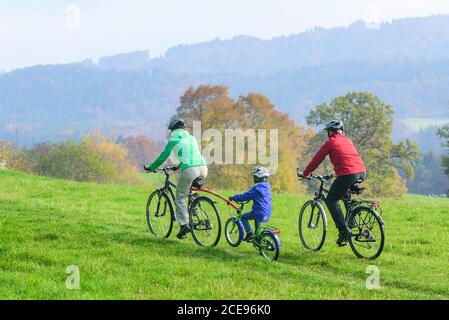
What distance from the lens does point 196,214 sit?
14.5 metres

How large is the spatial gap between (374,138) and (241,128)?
1499 centimetres

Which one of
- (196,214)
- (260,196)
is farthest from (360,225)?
(196,214)

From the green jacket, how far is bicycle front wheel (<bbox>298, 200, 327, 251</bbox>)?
2.71 meters

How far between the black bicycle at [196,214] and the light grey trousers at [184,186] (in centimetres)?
12

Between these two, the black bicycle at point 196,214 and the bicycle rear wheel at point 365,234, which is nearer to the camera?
the bicycle rear wheel at point 365,234

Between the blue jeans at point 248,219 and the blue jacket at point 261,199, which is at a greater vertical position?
the blue jacket at point 261,199

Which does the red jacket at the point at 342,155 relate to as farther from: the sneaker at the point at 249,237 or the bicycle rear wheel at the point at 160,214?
the bicycle rear wheel at the point at 160,214

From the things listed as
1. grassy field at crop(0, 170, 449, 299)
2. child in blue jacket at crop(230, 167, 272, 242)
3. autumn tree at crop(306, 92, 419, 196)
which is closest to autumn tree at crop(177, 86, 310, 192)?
autumn tree at crop(306, 92, 419, 196)

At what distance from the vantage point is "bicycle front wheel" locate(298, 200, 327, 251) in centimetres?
1447

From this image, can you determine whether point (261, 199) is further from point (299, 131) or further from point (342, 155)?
point (299, 131)

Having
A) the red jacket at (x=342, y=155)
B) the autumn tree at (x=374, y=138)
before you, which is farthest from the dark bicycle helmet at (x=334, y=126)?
the autumn tree at (x=374, y=138)

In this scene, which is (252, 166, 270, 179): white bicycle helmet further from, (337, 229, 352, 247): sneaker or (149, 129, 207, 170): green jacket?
(337, 229, 352, 247): sneaker

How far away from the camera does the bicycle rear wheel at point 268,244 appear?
1285cm
